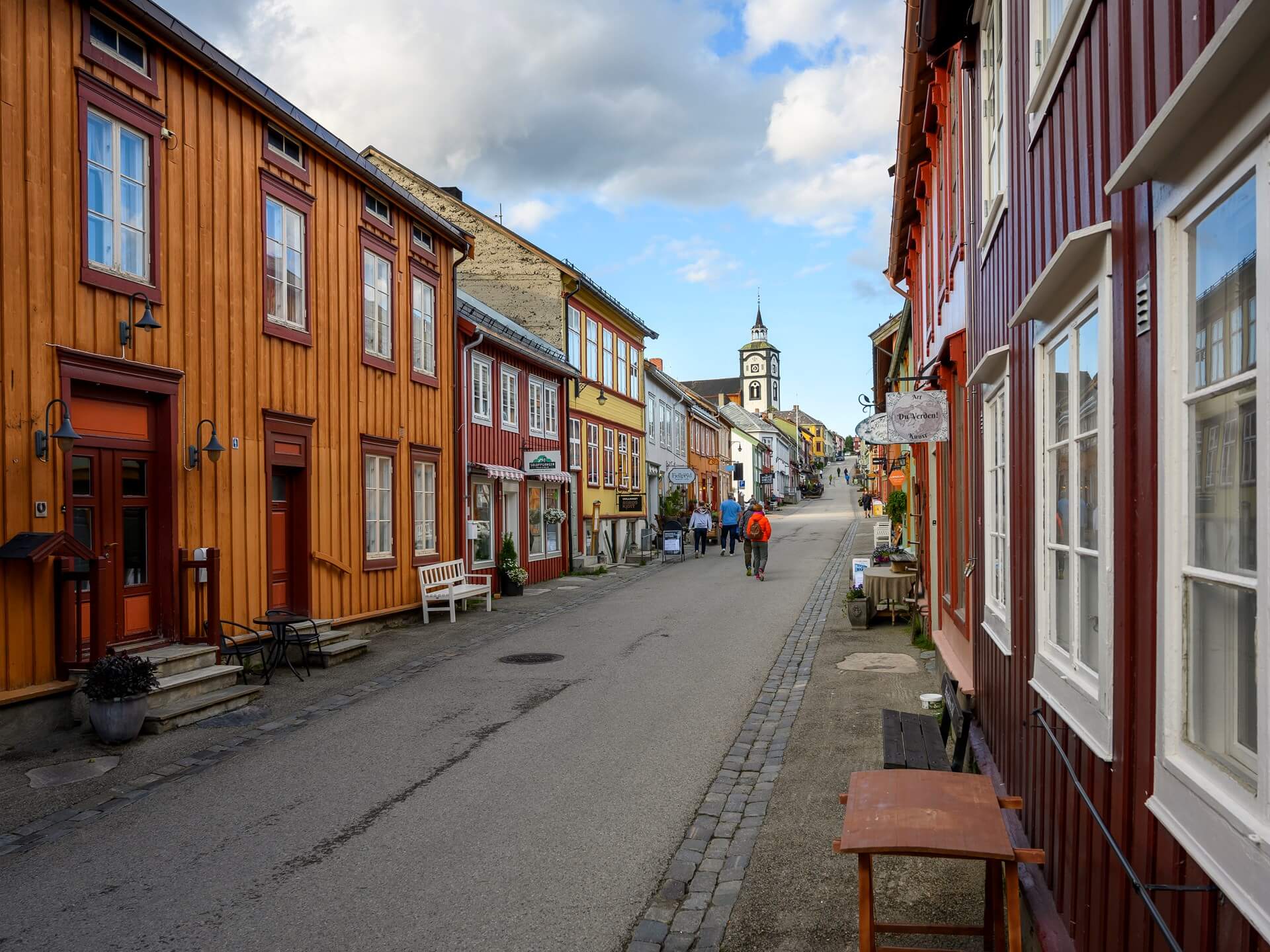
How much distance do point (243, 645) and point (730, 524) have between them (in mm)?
20434

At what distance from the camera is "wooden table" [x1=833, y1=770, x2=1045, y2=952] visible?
129 inches

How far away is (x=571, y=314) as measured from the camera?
26.3m

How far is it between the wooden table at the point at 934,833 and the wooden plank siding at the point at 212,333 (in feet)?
24.0

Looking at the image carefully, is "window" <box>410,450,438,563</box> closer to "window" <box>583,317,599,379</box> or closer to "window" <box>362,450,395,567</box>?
"window" <box>362,450,395,567</box>

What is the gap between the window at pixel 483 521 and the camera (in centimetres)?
1944

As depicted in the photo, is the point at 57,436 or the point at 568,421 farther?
the point at 568,421

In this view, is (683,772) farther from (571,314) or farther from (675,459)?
(675,459)

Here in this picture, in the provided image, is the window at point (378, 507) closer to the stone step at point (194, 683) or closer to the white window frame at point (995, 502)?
the stone step at point (194, 683)

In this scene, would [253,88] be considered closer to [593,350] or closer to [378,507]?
[378,507]

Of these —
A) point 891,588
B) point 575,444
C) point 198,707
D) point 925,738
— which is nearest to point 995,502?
point 925,738

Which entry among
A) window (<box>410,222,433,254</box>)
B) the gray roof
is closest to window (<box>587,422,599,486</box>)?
window (<box>410,222,433,254</box>)

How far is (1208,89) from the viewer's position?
6.41 ft

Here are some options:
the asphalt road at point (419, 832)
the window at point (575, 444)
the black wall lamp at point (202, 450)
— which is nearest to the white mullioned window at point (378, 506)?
the black wall lamp at point (202, 450)

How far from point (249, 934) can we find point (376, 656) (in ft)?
27.1
